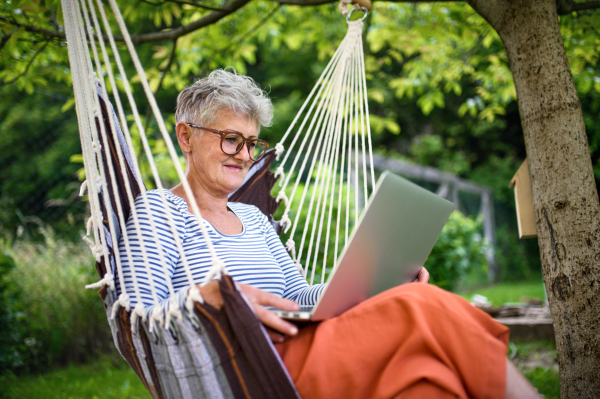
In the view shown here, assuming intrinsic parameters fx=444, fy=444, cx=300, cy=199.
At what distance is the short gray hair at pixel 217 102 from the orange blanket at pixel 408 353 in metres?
0.75

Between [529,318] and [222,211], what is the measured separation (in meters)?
2.75

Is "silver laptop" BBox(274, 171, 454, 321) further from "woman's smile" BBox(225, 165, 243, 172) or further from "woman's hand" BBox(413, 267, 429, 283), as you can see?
"woman's smile" BBox(225, 165, 243, 172)

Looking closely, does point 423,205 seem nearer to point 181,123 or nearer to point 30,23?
point 181,123

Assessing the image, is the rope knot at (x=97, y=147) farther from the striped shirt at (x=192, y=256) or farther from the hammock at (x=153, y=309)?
the striped shirt at (x=192, y=256)

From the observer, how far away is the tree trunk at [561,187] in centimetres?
122

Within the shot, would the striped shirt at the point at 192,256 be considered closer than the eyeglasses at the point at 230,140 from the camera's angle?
Yes

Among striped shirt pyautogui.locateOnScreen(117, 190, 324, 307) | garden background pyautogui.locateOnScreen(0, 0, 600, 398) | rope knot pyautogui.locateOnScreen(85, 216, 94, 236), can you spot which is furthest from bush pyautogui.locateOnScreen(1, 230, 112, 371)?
striped shirt pyautogui.locateOnScreen(117, 190, 324, 307)

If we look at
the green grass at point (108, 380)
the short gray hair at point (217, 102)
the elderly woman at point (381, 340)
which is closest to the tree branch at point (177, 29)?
the short gray hair at point (217, 102)

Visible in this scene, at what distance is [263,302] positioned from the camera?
0.95 m

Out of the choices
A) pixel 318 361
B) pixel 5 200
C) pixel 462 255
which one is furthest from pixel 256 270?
pixel 5 200

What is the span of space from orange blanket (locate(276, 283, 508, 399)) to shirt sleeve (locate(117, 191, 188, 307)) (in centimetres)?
37

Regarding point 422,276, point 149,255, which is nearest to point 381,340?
point 422,276

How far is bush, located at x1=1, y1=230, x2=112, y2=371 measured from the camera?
8.84ft

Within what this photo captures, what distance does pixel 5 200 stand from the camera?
13.7 feet
